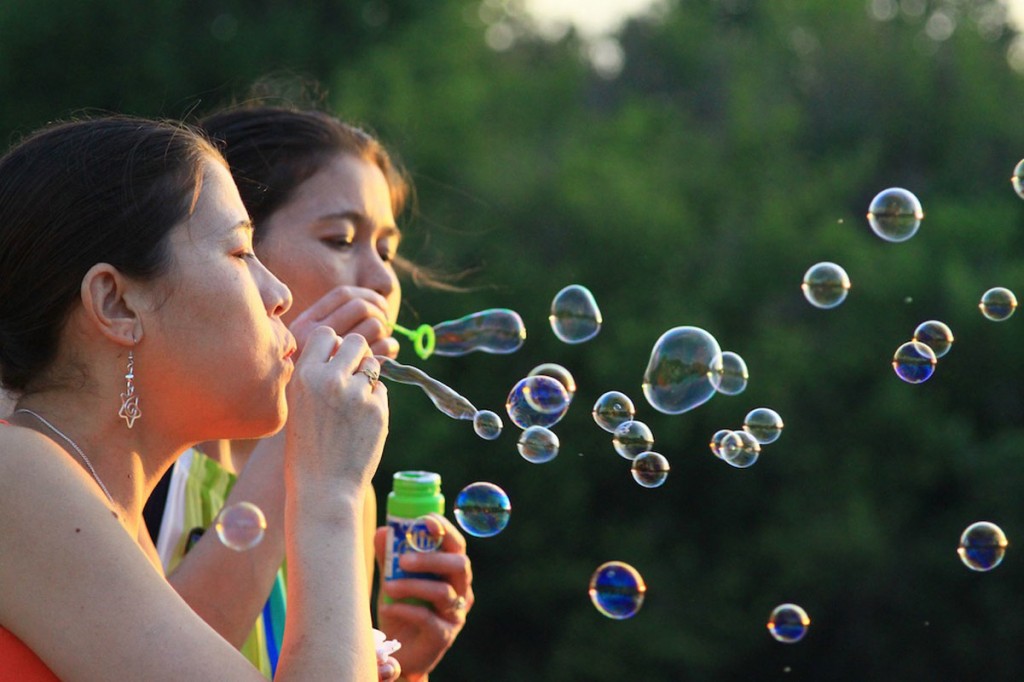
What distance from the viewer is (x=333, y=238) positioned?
2764mm

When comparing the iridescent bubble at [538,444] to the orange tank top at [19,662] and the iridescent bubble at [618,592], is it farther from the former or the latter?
the orange tank top at [19,662]

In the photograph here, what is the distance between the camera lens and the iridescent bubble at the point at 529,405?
9.09 feet

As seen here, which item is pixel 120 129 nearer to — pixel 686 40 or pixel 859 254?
pixel 859 254

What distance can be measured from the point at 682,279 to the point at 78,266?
760 cm

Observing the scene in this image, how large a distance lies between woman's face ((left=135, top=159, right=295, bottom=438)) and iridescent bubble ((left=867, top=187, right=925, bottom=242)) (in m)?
1.87

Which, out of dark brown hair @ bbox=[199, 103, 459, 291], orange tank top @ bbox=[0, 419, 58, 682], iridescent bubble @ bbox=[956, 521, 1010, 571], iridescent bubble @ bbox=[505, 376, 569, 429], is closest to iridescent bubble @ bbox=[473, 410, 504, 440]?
iridescent bubble @ bbox=[505, 376, 569, 429]

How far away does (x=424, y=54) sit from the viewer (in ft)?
43.6

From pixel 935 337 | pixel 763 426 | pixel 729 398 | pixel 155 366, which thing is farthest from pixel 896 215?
pixel 729 398

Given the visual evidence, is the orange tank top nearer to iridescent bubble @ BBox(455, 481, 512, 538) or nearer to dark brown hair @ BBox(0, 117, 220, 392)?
dark brown hair @ BBox(0, 117, 220, 392)

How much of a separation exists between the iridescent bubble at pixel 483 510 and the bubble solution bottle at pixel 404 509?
0.49ft

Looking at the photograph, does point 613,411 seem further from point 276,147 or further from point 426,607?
point 276,147

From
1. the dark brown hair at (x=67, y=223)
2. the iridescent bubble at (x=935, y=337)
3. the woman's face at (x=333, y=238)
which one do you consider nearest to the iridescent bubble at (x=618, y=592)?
the woman's face at (x=333, y=238)

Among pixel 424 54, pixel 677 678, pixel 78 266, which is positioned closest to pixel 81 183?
pixel 78 266

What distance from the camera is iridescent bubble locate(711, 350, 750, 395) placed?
113 inches
